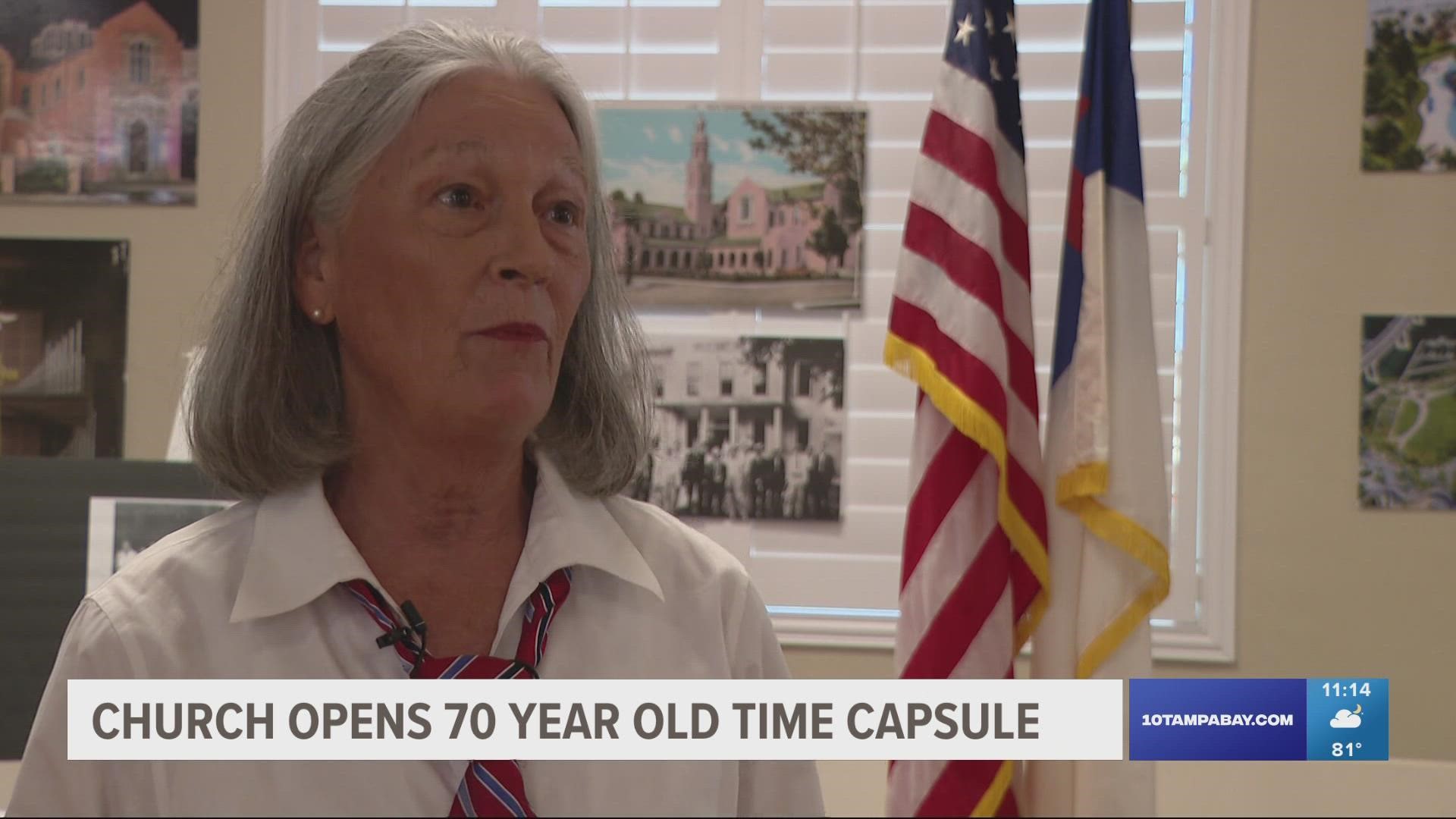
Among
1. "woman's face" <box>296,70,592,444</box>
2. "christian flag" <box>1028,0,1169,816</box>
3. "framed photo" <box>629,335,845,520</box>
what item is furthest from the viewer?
"framed photo" <box>629,335,845,520</box>

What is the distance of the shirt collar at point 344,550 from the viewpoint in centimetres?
129

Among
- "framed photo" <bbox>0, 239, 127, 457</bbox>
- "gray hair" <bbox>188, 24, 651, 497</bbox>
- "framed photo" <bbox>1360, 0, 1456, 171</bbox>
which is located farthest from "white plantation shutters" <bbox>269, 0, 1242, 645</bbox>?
"gray hair" <bbox>188, 24, 651, 497</bbox>

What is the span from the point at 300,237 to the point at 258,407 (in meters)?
0.19

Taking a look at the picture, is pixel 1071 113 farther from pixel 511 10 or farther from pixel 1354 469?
pixel 511 10

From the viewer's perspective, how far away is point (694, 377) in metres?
3.62

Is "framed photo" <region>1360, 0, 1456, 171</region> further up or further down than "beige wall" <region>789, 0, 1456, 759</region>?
further up

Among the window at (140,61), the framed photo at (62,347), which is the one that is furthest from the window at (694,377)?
the window at (140,61)

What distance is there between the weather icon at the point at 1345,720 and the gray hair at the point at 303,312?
74.7 inches

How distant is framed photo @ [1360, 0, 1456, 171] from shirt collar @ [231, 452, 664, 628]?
2841 mm

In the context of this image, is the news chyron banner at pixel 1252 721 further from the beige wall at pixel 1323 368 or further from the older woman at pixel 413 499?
the older woman at pixel 413 499

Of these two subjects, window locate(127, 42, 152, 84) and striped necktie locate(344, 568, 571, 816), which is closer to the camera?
striped necktie locate(344, 568, 571, 816)

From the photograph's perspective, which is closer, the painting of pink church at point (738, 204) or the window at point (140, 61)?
the painting of pink church at point (738, 204)

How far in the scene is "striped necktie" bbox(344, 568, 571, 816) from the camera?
4.10ft

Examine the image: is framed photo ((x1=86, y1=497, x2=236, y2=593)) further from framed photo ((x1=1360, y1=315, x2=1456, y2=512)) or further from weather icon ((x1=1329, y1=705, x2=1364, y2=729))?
framed photo ((x1=1360, y1=315, x2=1456, y2=512))
